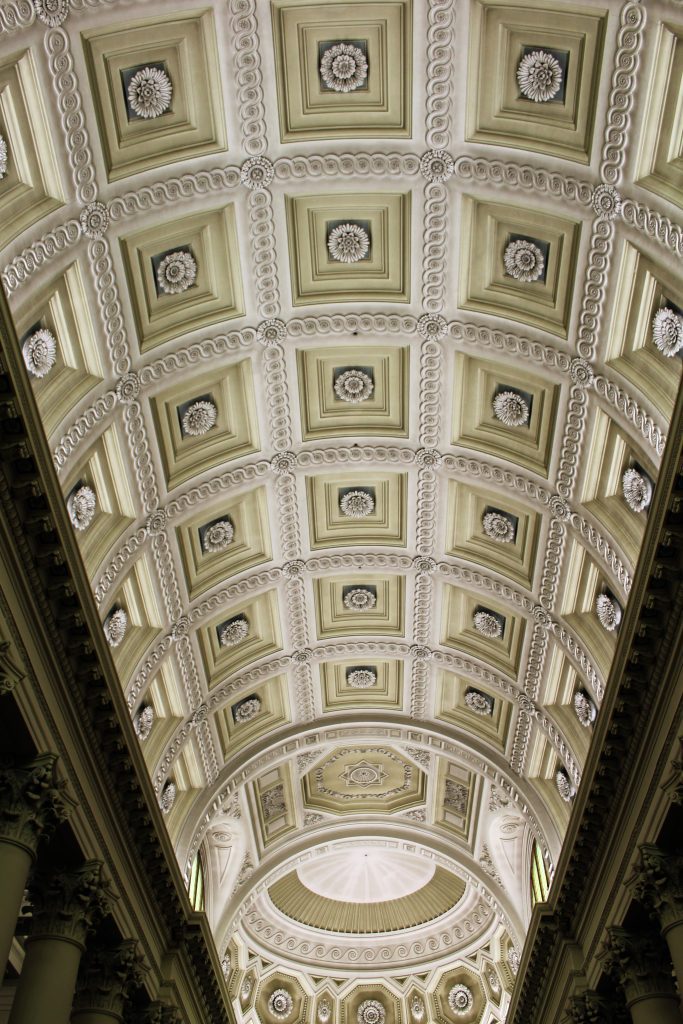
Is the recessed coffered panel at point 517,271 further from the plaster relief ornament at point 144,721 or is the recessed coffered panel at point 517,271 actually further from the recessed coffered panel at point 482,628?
the plaster relief ornament at point 144,721

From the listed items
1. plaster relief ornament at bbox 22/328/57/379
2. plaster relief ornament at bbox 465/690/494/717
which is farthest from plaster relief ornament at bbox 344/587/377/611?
plaster relief ornament at bbox 22/328/57/379

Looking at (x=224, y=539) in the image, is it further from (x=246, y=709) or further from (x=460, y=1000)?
(x=460, y=1000)

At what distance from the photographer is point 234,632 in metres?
19.3

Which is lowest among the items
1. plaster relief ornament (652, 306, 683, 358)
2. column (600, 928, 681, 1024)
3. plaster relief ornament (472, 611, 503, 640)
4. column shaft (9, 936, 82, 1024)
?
column shaft (9, 936, 82, 1024)

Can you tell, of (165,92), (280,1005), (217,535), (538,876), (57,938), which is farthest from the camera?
(280,1005)

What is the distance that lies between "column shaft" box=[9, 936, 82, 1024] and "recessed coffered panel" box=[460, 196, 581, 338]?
34.7ft

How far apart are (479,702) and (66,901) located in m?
11.1

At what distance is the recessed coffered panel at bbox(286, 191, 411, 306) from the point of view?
522 inches

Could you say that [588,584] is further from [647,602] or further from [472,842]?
[472,842]

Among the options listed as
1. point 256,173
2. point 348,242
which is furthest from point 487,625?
point 256,173

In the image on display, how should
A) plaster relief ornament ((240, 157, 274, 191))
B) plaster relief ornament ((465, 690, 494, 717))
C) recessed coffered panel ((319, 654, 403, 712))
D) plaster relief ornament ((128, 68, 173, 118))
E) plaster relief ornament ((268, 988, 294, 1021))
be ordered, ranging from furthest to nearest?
plaster relief ornament ((268, 988, 294, 1021)) < recessed coffered panel ((319, 654, 403, 712)) < plaster relief ornament ((465, 690, 494, 717)) < plaster relief ornament ((240, 157, 274, 191)) < plaster relief ornament ((128, 68, 173, 118))

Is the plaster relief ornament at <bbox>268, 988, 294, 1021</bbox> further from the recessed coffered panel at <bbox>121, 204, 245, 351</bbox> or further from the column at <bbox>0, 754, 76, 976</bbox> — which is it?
Result: the recessed coffered panel at <bbox>121, 204, 245, 351</bbox>

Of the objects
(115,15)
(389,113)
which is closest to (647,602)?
(389,113)

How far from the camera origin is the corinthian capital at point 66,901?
484 inches
